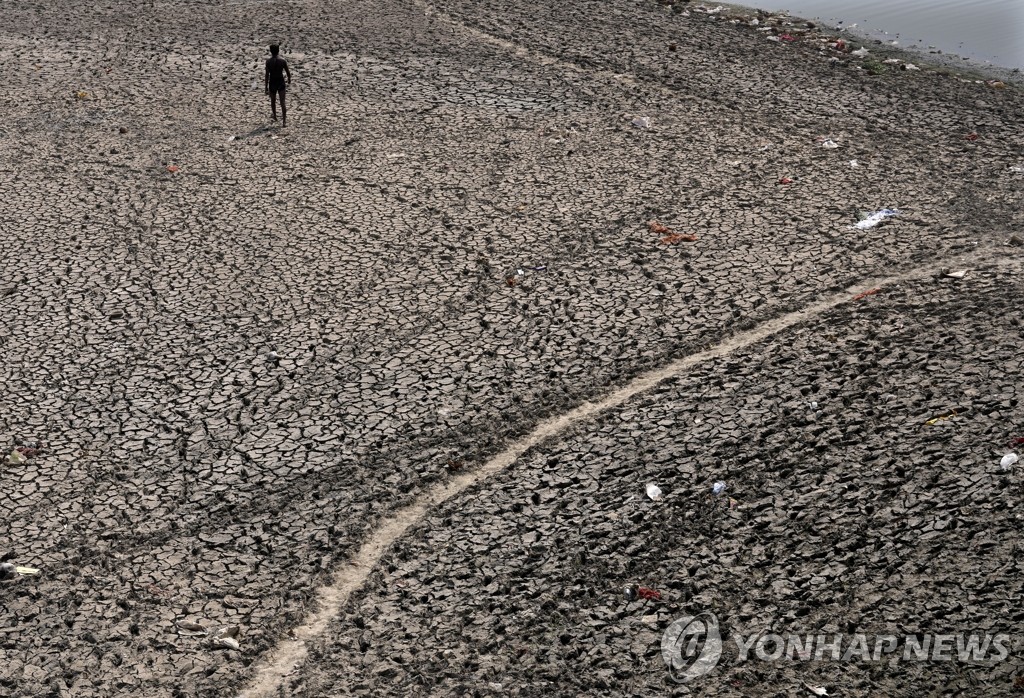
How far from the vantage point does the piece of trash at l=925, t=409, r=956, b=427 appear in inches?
232

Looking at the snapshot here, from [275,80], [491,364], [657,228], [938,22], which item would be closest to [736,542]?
[491,364]

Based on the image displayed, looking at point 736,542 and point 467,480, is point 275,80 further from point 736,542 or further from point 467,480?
point 736,542

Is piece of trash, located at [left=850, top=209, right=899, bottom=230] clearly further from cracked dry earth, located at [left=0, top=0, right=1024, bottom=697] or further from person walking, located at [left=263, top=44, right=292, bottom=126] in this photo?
person walking, located at [left=263, top=44, right=292, bottom=126]

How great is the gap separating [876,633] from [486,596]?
5.38 ft

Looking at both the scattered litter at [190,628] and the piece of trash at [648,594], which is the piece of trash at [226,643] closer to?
the scattered litter at [190,628]

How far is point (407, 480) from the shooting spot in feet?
19.3

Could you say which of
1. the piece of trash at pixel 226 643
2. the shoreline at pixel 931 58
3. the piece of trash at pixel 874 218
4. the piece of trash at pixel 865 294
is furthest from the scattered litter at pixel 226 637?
the shoreline at pixel 931 58

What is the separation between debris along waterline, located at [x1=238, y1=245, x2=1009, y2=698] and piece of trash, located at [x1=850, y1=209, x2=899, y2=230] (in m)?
0.74

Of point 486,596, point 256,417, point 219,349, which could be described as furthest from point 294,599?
point 219,349

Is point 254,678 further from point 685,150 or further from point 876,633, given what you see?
point 685,150

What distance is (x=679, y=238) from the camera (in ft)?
27.1

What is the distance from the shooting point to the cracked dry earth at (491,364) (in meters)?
5.00

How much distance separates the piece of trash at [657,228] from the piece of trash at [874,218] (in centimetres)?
131

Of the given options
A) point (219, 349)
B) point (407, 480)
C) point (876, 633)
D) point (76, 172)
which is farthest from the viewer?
point (76, 172)
